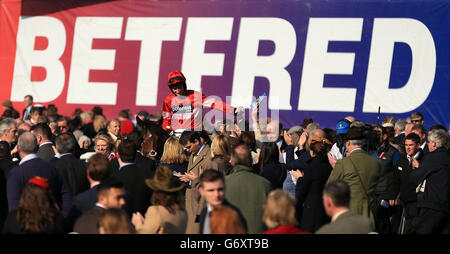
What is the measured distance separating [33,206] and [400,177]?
217 inches

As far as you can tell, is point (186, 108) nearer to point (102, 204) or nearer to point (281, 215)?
point (102, 204)

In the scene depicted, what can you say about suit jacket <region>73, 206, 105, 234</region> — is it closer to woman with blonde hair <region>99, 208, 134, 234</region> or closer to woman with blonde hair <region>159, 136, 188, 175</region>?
woman with blonde hair <region>99, 208, 134, 234</region>

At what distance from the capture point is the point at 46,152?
9.20 metres

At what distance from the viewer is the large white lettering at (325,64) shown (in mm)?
17234

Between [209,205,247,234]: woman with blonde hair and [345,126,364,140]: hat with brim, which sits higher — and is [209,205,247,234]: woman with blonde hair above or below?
below

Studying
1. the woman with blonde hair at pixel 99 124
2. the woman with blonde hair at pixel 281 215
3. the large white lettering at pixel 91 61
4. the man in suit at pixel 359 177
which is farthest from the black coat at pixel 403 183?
the large white lettering at pixel 91 61

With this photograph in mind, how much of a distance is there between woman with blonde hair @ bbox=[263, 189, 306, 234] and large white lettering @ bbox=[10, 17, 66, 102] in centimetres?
1433

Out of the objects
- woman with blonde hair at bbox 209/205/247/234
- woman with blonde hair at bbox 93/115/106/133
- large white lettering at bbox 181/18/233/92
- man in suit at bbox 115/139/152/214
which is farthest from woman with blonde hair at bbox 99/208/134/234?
large white lettering at bbox 181/18/233/92

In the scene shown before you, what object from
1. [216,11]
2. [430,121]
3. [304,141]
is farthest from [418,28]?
[304,141]

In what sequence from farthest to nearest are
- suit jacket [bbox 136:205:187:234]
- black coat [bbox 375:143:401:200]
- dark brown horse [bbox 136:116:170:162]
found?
dark brown horse [bbox 136:116:170:162]
black coat [bbox 375:143:401:200]
suit jacket [bbox 136:205:187:234]

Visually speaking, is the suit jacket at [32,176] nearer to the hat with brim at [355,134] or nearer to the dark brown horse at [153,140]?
the dark brown horse at [153,140]

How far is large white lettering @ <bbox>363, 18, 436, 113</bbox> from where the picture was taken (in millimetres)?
16891

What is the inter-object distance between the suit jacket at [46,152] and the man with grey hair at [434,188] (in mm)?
4669

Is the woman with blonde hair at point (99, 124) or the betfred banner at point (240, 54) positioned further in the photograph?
the betfred banner at point (240, 54)
